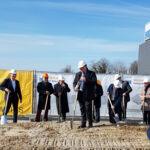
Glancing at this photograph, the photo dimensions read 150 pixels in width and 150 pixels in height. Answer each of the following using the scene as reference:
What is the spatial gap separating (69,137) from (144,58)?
27.3 metres

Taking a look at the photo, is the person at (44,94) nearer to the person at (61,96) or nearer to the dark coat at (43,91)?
the dark coat at (43,91)

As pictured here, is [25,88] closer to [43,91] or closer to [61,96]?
[61,96]

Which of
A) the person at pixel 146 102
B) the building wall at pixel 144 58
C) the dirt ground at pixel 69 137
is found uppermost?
the building wall at pixel 144 58

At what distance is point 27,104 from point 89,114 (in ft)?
30.2

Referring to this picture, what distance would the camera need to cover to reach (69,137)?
13.1 metres

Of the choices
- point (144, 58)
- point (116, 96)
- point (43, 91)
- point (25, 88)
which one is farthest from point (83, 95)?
point (144, 58)

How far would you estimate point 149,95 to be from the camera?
17500 millimetres

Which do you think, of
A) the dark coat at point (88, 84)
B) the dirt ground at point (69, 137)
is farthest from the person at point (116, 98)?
the dirt ground at point (69, 137)

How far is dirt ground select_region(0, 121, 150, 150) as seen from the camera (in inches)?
470

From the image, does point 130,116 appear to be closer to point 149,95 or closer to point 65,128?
point 149,95

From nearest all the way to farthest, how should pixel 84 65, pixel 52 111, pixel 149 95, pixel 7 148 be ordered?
1. pixel 7 148
2. pixel 84 65
3. pixel 149 95
4. pixel 52 111

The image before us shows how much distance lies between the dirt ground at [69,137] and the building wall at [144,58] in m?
24.0

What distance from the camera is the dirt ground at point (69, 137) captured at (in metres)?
11.9

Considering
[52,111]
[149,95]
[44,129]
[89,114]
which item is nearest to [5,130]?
[44,129]
